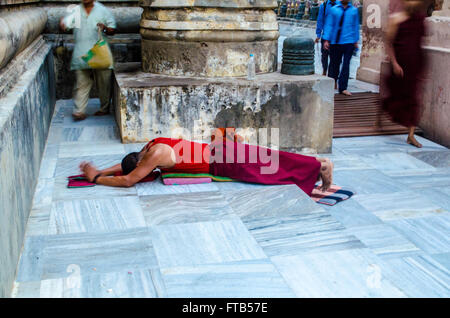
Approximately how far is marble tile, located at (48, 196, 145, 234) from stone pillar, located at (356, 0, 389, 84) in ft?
23.5

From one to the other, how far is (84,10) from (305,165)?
387 centimetres

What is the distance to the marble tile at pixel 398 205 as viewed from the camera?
4.28 meters

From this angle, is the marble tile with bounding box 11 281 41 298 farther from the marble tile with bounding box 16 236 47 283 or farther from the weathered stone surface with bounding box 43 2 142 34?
the weathered stone surface with bounding box 43 2 142 34

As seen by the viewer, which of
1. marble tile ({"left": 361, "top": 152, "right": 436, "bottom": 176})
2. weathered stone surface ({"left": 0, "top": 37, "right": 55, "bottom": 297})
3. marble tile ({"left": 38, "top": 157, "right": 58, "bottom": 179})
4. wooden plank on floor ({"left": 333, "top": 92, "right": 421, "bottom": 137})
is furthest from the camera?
wooden plank on floor ({"left": 333, "top": 92, "right": 421, "bottom": 137})

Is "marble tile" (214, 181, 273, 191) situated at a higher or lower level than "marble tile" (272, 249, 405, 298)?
lower

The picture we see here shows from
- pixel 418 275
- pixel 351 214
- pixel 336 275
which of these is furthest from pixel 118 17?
pixel 418 275

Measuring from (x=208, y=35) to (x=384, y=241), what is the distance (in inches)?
130

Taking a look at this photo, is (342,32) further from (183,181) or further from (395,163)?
(183,181)

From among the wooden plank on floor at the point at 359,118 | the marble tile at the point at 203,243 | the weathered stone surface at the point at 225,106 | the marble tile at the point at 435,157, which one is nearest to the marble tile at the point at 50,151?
the weathered stone surface at the point at 225,106

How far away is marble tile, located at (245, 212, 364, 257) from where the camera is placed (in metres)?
3.54

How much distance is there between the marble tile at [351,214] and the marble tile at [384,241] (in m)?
0.09

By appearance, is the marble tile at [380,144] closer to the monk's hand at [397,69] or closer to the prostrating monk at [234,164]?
the monk's hand at [397,69]

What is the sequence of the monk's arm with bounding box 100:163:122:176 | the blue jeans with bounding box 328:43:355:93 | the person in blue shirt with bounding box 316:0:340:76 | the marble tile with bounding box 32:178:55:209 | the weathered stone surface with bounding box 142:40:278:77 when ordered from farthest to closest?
1. the person in blue shirt with bounding box 316:0:340:76
2. the blue jeans with bounding box 328:43:355:93
3. the weathered stone surface with bounding box 142:40:278:77
4. the monk's arm with bounding box 100:163:122:176
5. the marble tile with bounding box 32:178:55:209

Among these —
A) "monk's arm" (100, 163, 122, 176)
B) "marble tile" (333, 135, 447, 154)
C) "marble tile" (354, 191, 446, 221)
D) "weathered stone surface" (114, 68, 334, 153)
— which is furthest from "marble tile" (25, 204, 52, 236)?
"marble tile" (333, 135, 447, 154)
